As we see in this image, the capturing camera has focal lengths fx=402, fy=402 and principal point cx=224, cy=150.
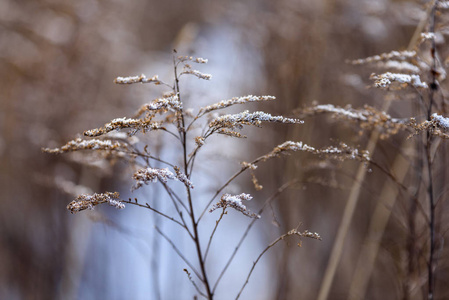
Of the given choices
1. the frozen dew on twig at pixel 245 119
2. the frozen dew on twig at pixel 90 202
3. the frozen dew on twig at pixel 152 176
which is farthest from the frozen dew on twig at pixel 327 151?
the frozen dew on twig at pixel 90 202

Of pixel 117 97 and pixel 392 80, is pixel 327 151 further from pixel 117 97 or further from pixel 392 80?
pixel 117 97

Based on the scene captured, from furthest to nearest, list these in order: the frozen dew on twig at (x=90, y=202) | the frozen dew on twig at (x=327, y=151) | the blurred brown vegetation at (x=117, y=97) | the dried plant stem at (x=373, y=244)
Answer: the blurred brown vegetation at (x=117, y=97) → the dried plant stem at (x=373, y=244) → the frozen dew on twig at (x=327, y=151) → the frozen dew on twig at (x=90, y=202)

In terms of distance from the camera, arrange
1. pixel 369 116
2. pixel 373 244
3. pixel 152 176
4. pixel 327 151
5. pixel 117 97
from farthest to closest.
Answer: pixel 117 97, pixel 373 244, pixel 369 116, pixel 327 151, pixel 152 176

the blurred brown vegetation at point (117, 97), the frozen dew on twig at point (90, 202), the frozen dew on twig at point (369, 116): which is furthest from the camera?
the blurred brown vegetation at point (117, 97)

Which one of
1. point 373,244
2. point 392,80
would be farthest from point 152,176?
point 373,244

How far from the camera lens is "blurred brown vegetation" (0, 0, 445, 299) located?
9.11 feet

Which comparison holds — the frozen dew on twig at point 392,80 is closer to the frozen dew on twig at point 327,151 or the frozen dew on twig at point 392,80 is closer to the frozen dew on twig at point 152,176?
the frozen dew on twig at point 327,151

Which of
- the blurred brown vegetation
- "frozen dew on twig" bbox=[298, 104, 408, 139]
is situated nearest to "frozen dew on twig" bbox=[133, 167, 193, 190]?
"frozen dew on twig" bbox=[298, 104, 408, 139]

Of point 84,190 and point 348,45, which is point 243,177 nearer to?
point 348,45

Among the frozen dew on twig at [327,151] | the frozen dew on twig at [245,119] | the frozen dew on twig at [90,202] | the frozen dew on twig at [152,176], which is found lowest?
the frozen dew on twig at [90,202]

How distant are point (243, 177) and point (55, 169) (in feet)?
7.96

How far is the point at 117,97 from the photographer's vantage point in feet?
12.6

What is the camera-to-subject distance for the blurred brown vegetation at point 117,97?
278 centimetres

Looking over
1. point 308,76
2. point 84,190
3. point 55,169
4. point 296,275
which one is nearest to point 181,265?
point 296,275
